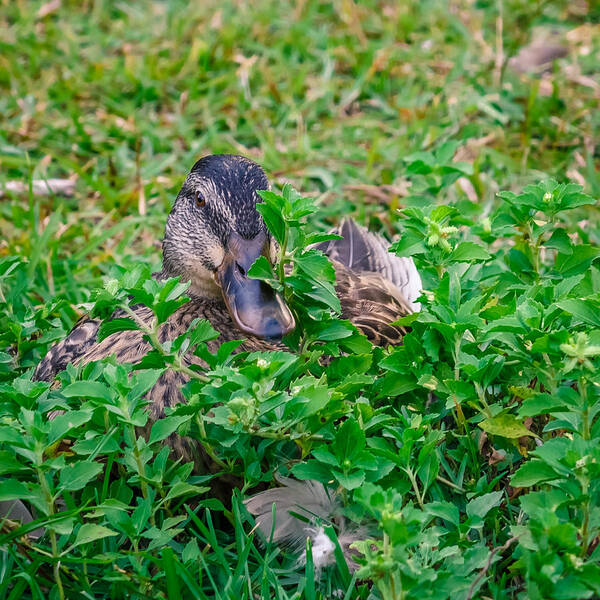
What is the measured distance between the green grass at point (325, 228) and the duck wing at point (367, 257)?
0.95 feet

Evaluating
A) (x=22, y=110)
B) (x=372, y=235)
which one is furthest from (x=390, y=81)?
(x=22, y=110)

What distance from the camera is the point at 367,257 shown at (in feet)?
11.8

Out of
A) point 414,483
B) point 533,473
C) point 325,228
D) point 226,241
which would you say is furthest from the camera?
point 325,228

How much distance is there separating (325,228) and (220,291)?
4.32 ft

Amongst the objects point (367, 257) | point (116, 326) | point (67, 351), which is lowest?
point (367, 257)

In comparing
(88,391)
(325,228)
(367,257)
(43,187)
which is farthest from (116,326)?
(43,187)

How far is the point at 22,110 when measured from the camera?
183 inches

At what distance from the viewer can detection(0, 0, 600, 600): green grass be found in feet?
6.56

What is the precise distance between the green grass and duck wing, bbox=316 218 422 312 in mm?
289

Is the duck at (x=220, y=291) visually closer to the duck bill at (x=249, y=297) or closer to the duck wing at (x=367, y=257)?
the duck bill at (x=249, y=297)

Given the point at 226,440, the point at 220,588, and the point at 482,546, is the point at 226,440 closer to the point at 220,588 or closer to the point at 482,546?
the point at 220,588

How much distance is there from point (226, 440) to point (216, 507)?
233mm

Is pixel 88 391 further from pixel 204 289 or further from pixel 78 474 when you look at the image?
pixel 204 289

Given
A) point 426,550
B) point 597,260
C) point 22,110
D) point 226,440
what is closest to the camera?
point 426,550
